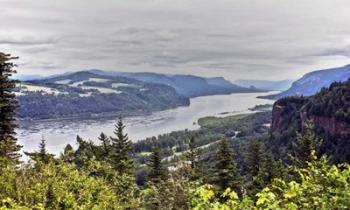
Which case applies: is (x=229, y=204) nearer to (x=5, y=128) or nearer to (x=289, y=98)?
(x=5, y=128)

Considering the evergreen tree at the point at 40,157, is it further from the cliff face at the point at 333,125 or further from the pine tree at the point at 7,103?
the cliff face at the point at 333,125

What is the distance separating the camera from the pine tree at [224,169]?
37500 mm

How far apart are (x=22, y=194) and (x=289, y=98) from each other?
17463 cm

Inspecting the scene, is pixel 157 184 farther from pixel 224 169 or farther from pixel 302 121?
pixel 302 121

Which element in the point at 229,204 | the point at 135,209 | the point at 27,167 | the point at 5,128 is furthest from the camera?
the point at 5,128

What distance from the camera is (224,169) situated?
37.6m

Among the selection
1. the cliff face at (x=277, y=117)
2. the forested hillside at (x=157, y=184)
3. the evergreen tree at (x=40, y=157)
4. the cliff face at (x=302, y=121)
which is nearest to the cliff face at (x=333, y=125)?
the cliff face at (x=302, y=121)

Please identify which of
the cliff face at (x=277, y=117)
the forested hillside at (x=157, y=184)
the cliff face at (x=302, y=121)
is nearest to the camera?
the forested hillside at (x=157, y=184)

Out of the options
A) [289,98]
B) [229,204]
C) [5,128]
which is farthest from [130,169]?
[289,98]

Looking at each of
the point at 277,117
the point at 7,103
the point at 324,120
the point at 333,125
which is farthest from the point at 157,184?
the point at 277,117

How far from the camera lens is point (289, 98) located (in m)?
184

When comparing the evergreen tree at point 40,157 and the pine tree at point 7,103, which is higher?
the pine tree at point 7,103

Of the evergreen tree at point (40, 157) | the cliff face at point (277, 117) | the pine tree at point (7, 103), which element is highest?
the pine tree at point (7, 103)

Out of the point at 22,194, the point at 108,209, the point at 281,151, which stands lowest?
the point at 281,151
